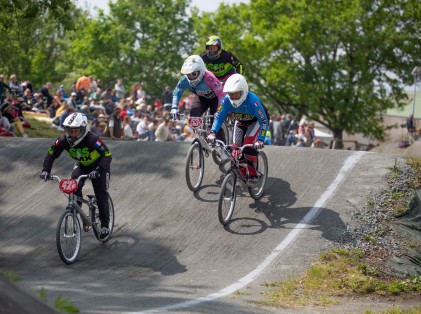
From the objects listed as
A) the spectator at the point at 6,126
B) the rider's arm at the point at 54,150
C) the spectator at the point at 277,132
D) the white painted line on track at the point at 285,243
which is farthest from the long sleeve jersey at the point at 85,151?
the spectator at the point at 277,132

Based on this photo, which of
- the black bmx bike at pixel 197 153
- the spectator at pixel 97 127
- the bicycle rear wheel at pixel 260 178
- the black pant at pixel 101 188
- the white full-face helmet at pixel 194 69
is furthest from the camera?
the spectator at pixel 97 127

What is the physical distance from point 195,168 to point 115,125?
10.2 meters

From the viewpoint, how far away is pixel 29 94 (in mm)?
29141

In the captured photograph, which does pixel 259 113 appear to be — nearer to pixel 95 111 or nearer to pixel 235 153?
pixel 235 153

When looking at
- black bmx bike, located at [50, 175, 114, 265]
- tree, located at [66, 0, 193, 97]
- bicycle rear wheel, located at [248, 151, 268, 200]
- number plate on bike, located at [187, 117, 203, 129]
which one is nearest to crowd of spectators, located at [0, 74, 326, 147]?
number plate on bike, located at [187, 117, 203, 129]

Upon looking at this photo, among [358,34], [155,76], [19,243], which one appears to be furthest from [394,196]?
[155,76]

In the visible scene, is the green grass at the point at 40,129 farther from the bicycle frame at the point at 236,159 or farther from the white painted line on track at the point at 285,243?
the bicycle frame at the point at 236,159

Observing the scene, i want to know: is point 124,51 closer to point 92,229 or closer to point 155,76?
point 155,76

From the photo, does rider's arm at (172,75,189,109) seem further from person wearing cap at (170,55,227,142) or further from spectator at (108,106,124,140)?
spectator at (108,106,124,140)

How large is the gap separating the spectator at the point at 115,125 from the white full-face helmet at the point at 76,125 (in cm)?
1236

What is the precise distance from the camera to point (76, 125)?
1197 centimetres

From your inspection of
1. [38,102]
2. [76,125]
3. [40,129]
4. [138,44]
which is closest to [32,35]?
[138,44]

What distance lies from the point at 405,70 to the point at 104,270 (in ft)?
117

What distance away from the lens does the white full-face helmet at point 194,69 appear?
14664 millimetres
